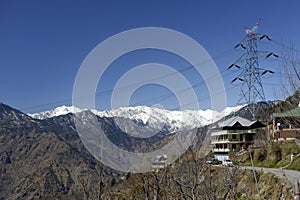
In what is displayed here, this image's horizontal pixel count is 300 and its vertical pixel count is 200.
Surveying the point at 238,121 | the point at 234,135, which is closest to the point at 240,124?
the point at 238,121

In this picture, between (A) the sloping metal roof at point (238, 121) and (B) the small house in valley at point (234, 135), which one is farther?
(A) the sloping metal roof at point (238, 121)

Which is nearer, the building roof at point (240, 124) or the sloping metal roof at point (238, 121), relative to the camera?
the building roof at point (240, 124)

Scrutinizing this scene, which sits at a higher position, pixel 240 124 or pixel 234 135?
pixel 240 124

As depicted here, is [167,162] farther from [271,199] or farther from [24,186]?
[24,186]

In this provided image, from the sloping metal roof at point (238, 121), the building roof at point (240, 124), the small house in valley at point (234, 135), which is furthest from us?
the sloping metal roof at point (238, 121)

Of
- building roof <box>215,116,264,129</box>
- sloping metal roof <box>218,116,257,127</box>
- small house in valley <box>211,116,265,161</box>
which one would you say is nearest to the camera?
small house in valley <box>211,116,265,161</box>

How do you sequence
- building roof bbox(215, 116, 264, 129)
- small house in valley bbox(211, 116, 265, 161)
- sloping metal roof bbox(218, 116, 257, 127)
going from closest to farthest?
1. small house in valley bbox(211, 116, 265, 161)
2. building roof bbox(215, 116, 264, 129)
3. sloping metal roof bbox(218, 116, 257, 127)

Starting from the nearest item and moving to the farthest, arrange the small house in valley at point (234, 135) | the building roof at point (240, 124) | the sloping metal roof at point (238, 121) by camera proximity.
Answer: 1. the small house in valley at point (234, 135)
2. the building roof at point (240, 124)
3. the sloping metal roof at point (238, 121)

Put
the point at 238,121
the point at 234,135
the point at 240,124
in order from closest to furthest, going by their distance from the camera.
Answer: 1. the point at 240,124
2. the point at 234,135
3. the point at 238,121

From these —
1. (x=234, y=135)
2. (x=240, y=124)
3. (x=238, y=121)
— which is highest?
(x=238, y=121)

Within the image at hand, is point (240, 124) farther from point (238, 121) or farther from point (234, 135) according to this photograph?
point (234, 135)

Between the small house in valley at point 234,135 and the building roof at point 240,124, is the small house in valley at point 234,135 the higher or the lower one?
the lower one

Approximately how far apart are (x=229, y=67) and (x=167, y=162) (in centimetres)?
3064

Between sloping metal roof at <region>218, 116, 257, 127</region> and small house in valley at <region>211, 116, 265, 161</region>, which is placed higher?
sloping metal roof at <region>218, 116, 257, 127</region>
